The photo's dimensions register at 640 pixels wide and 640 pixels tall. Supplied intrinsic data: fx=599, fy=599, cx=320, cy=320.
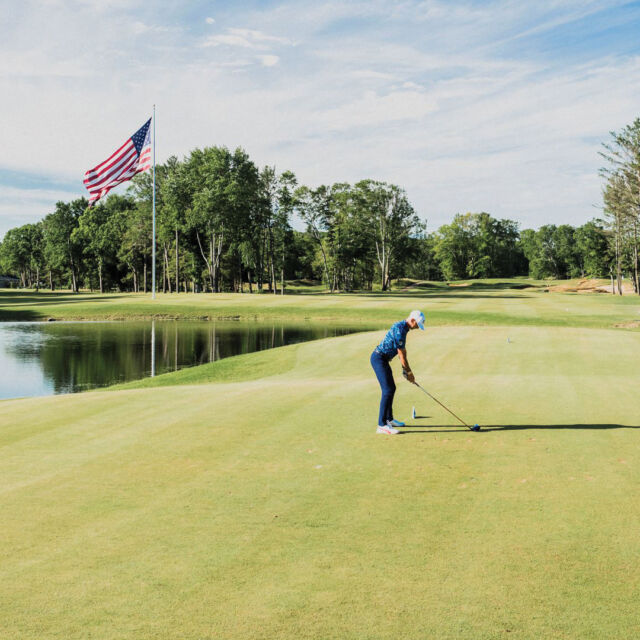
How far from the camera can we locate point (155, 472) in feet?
29.1

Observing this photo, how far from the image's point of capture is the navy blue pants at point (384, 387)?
10930mm

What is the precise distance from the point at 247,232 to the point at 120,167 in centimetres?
5086

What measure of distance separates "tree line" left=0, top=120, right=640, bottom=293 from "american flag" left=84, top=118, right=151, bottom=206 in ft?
122

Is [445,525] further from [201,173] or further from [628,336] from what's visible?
[201,173]

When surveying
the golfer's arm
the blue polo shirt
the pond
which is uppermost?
the blue polo shirt

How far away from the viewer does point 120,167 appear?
44250 millimetres

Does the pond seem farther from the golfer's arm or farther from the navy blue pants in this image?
the golfer's arm

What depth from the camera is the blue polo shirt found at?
10750 mm

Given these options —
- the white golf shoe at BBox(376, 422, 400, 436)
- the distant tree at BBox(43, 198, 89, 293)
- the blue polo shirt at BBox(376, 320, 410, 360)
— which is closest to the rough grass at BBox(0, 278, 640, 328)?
the blue polo shirt at BBox(376, 320, 410, 360)

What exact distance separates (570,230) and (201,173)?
10618 cm

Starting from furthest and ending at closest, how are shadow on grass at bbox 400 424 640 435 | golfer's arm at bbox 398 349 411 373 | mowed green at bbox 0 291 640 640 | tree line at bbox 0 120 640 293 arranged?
tree line at bbox 0 120 640 293, shadow on grass at bbox 400 424 640 435, golfer's arm at bbox 398 349 411 373, mowed green at bbox 0 291 640 640

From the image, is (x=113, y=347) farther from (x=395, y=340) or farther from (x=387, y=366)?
(x=395, y=340)

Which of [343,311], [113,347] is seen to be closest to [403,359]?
[113,347]

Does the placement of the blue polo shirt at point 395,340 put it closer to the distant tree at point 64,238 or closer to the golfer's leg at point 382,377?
the golfer's leg at point 382,377
